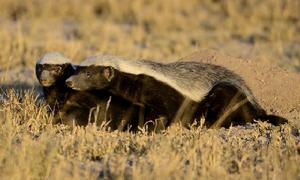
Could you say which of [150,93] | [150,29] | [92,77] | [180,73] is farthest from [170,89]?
[150,29]

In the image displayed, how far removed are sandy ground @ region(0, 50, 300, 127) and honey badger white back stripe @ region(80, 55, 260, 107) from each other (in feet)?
2.69

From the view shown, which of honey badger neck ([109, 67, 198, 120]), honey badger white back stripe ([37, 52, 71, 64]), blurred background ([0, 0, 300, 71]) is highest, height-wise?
honey badger white back stripe ([37, 52, 71, 64])

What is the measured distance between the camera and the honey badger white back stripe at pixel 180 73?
6719 millimetres

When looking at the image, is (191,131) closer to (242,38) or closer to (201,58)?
(201,58)

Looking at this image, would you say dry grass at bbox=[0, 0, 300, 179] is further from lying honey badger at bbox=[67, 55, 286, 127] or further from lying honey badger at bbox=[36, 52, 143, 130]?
lying honey badger at bbox=[67, 55, 286, 127]

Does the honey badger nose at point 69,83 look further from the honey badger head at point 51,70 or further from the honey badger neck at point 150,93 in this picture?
the honey badger neck at point 150,93

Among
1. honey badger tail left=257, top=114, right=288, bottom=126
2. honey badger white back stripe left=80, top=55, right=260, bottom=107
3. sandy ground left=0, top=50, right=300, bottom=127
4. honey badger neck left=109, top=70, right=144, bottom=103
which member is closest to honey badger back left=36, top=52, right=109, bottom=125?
honey badger neck left=109, top=70, right=144, bottom=103

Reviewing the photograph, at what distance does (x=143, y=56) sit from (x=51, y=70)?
16.2 feet

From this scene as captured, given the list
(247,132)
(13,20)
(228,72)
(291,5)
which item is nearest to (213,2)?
(291,5)

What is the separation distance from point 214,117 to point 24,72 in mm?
4122

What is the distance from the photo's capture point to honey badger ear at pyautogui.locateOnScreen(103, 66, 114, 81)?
6.70 m

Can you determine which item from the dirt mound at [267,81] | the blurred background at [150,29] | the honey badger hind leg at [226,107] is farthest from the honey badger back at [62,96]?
the blurred background at [150,29]

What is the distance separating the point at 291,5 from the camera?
1564 centimetres

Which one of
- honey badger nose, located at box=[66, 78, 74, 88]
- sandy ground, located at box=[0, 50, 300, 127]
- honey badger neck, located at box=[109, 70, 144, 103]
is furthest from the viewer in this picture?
sandy ground, located at box=[0, 50, 300, 127]
